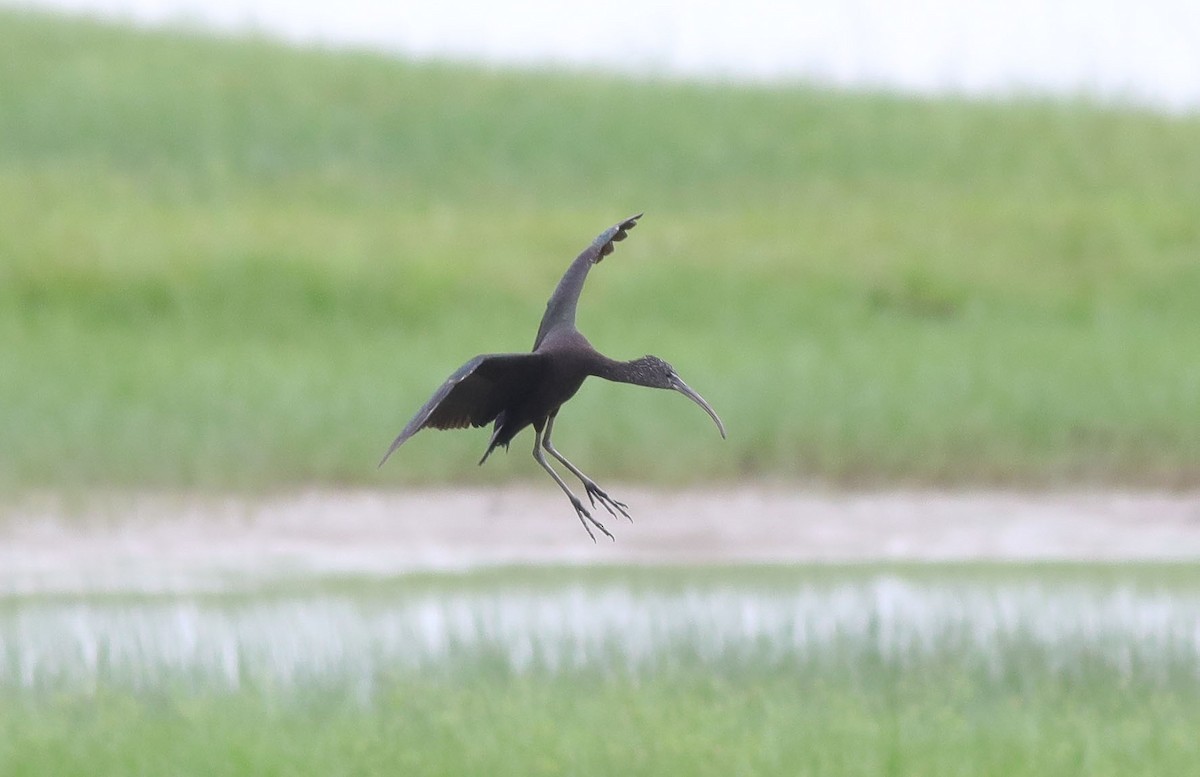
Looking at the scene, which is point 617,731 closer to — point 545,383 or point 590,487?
point 545,383

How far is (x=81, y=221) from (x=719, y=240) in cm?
660

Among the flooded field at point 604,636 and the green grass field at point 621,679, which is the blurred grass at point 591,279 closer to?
the flooded field at point 604,636

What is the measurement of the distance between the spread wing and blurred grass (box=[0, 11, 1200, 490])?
9.57 m

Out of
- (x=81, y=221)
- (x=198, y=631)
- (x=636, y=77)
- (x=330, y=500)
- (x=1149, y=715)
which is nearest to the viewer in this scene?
(x=1149, y=715)

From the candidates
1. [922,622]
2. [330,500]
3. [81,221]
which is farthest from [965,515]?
[81,221]

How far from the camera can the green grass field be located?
7348 millimetres

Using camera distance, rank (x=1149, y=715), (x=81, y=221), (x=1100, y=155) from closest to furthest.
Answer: (x=1149, y=715) < (x=81, y=221) < (x=1100, y=155)

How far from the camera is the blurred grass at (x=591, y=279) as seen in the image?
14188 millimetres

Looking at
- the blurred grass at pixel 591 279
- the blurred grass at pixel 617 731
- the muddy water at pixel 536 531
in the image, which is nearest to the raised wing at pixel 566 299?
the blurred grass at pixel 617 731

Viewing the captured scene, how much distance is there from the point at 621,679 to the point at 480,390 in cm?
458

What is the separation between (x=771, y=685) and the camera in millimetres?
8602

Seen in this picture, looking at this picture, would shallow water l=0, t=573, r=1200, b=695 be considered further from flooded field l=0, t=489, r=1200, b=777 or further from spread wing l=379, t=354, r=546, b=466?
spread wing l=379, t=354, r=546, b=466

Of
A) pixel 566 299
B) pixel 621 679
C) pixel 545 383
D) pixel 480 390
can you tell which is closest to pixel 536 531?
pixel 621 679

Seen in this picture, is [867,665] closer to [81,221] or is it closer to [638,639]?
[638,639]
